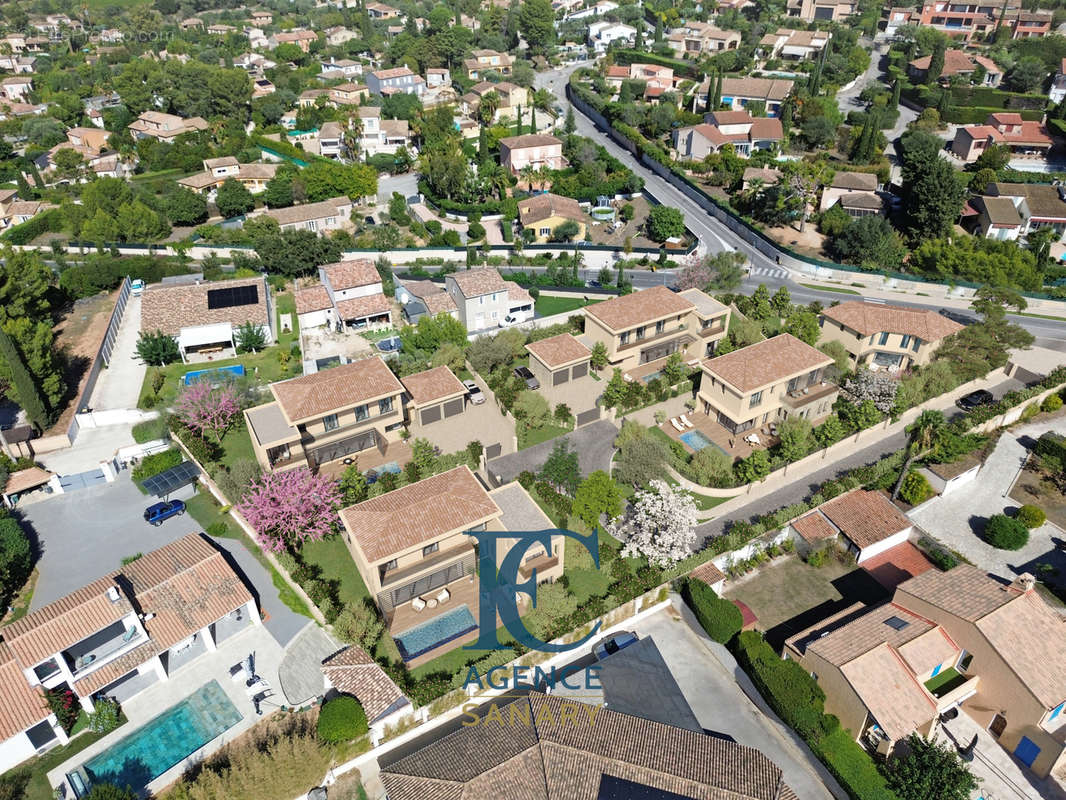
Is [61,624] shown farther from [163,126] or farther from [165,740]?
[163,126]

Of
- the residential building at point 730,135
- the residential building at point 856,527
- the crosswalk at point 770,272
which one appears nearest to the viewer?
the residential building at point 856,527

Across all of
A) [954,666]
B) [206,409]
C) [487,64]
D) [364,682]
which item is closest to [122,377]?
[206,409]

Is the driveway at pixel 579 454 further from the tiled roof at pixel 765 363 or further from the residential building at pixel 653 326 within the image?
the tiled roof at pixel 765 363

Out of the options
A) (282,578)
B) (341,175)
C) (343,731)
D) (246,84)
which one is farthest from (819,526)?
(246,84)

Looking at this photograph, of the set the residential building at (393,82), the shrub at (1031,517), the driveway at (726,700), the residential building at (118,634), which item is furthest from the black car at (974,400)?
the residential building at (393,82)

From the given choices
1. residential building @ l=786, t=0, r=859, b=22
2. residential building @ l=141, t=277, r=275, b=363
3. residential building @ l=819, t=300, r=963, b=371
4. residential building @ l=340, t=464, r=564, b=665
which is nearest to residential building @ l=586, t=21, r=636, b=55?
residential building @ l=786, t=0, r=859, b=22

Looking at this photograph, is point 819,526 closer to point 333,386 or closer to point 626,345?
point 626,345
